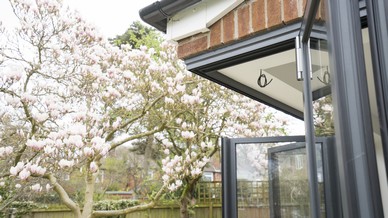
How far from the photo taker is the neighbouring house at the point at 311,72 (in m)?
0.55

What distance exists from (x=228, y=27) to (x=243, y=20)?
3.7 inches

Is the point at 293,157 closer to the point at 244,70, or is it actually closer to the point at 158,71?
the point at 244,70

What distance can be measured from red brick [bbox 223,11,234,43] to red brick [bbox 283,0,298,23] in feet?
0.93

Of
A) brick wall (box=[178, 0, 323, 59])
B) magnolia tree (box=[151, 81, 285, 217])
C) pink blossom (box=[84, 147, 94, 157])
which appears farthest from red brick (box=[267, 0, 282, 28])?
magnolia tree (box=[151, 81, 285, 217])

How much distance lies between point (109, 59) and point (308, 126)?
4.26 m

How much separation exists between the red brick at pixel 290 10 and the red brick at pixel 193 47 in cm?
47

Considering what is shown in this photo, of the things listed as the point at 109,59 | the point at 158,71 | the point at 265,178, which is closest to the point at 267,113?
the point at 158,71

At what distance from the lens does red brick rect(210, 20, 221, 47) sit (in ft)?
5.18

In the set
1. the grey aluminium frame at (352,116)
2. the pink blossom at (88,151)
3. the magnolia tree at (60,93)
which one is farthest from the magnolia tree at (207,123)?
the grey aluminium frame at (352,116)

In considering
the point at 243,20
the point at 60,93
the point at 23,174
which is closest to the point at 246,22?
the point at 243,20

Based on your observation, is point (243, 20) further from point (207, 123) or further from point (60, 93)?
point (207, 123)

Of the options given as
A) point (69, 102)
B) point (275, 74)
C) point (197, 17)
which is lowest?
point (275, 74)

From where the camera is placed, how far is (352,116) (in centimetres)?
57

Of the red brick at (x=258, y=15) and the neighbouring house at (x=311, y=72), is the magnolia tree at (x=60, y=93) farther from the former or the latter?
the red brick at (x=258, y=15)
